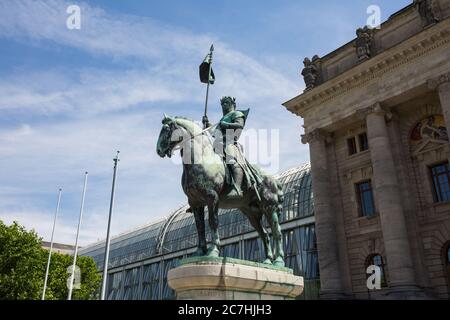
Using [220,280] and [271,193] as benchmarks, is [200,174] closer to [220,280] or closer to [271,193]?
[220,280]

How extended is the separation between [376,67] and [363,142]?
6.16 m

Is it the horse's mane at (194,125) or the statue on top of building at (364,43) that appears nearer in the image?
the horse's mane at (194,125)

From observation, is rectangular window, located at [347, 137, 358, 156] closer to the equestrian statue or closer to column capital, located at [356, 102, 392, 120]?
column capital, located at [356, 102, 392, 120]

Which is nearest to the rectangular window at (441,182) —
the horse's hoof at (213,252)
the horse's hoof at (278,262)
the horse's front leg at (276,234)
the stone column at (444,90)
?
the stone column at (444,90)

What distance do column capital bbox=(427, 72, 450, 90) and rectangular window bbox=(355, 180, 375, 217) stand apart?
863 centimetres

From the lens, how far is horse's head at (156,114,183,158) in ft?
34.6

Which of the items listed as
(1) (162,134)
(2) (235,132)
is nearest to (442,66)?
(2) (235,132)

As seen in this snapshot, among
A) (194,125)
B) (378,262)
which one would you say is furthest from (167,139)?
(378,262)

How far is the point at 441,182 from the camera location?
3061cm

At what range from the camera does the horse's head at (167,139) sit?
10531 mm

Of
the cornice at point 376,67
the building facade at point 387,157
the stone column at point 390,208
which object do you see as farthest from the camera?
the cornice at point 376,67

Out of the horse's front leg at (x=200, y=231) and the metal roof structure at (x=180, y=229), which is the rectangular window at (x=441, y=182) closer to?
the metal roof structure at (x=180, y=229)

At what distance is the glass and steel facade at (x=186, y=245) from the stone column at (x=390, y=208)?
51.4ft
